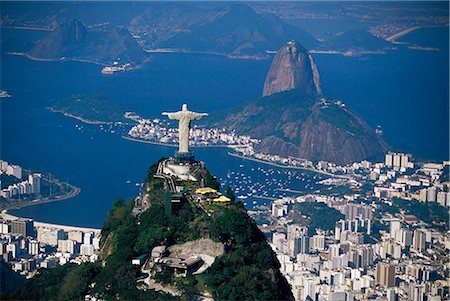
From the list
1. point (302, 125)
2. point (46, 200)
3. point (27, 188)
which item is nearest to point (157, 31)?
point (302, 125)

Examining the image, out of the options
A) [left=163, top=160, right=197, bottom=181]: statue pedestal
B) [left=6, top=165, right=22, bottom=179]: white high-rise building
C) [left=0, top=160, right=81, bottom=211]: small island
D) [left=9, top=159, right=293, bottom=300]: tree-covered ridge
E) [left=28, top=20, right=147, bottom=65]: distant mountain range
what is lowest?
[left=0, top=160, right=81, bottom=211]: small island

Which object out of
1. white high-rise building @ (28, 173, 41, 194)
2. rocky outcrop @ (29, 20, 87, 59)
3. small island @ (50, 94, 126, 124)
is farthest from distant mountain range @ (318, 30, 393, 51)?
white high-rise building @ (28, 173, 41, 194)

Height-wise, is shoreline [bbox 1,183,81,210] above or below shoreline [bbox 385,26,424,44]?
below

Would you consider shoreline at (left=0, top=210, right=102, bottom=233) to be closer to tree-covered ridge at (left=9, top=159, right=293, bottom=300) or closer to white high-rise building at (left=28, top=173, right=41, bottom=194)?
white high-rise building at (left=28, top=173, right=41, bottom=194)

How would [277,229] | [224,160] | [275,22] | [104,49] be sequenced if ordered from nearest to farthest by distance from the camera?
1. [277,229]
2. [224,160]
3. [104,49]
4. [275,22]

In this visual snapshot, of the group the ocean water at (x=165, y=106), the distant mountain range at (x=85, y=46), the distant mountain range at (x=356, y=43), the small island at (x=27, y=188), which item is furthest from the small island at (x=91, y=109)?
the distant mountain range at (x=356, y=43)

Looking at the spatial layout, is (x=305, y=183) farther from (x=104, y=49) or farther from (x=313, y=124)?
(x=104, y=49)

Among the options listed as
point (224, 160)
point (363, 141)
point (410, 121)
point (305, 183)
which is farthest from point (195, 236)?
point (410, 121)
